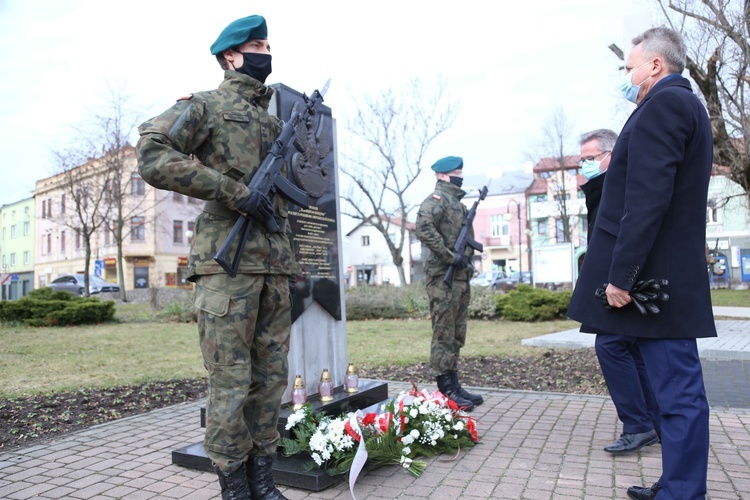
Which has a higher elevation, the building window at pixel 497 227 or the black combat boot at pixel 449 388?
the building window at pixel 497 227

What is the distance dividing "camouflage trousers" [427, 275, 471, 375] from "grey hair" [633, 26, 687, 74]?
2.97 metres

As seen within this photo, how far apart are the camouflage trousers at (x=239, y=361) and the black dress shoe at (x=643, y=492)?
1.99m

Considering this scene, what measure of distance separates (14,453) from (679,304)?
15.2 feet

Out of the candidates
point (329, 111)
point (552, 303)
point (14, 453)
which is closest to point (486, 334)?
point (552, 303)

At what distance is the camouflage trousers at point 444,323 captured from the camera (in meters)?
5.53

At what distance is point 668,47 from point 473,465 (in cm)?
279

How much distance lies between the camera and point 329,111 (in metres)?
5.16

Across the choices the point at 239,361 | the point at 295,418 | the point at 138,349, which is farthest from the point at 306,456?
the point at 138,349

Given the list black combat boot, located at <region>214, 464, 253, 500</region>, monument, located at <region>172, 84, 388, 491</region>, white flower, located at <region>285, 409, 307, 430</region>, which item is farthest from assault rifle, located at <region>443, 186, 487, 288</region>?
black combat boot, located at <region>214, 464, 253, 500</region>

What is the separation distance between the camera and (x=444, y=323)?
5.55 metres

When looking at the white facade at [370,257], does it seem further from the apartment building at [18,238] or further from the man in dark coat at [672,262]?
the man in dark coat at [672,262]

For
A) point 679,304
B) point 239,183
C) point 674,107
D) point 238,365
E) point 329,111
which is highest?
point 329,111

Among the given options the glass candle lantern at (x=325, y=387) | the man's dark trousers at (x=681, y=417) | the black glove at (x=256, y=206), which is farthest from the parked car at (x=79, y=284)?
the man's dark trousers at (x=681, y=417)

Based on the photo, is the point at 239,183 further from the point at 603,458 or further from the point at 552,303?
the point at 552,303
